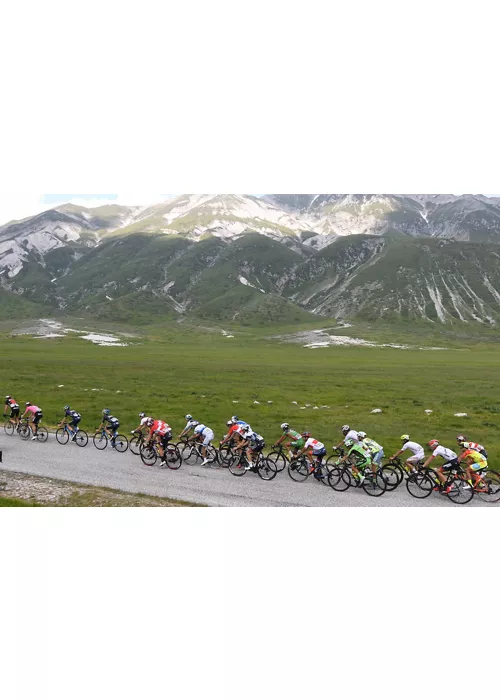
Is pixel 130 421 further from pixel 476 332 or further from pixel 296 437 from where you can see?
pixel 476 332

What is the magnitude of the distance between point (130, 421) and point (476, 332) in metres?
187

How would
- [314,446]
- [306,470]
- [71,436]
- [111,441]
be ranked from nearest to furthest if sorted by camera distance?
[314,446]
[306,470]
[111,441]
[71,436]

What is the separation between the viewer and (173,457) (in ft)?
79.4

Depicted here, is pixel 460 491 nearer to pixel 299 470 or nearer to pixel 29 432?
pixel 299 470

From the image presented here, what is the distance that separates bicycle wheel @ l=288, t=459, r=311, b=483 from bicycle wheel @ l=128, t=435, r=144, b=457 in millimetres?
8860

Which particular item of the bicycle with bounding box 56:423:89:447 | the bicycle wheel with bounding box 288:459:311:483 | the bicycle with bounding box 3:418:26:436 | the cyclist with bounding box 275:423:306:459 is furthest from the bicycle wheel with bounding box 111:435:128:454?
the bicycle wheel with bounding box 288:459:311:483

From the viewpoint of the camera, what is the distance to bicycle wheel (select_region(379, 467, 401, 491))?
21.0 meters

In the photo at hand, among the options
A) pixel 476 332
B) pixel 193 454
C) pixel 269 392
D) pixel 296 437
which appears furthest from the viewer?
pixel 476 332

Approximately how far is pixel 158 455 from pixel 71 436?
8.06 meters

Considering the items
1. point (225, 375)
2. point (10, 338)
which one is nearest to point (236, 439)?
point (225, 375)

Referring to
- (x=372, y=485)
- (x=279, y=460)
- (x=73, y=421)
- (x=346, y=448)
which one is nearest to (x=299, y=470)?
(x=279, y=460)

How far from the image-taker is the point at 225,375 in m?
65.6

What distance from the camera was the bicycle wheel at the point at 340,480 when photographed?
2123 centimetres
